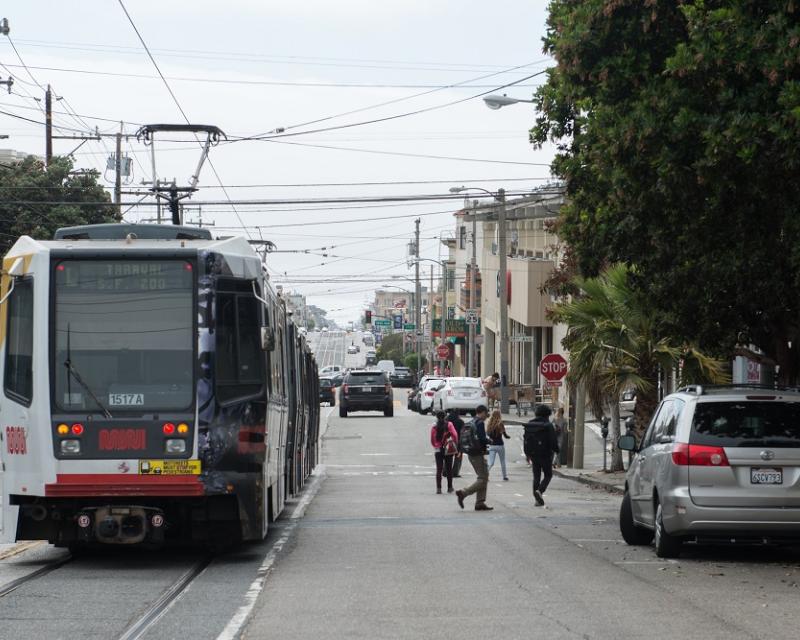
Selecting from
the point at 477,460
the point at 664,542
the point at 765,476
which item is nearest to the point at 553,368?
the point at 477,460

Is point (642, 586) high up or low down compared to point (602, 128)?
down

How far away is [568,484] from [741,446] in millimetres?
17216

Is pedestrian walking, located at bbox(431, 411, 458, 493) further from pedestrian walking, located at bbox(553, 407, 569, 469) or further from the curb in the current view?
pedestrian walking, located at bbox(553, 407, 569, 469)

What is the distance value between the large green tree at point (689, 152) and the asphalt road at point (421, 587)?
3.31m

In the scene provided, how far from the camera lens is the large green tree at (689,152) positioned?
12.5 metres

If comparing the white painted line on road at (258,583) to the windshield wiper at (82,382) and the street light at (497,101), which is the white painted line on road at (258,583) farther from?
the street light at (497,101)

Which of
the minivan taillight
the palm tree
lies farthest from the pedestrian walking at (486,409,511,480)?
the minivan taillight

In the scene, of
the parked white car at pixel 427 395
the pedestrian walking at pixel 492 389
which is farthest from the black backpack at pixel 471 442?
the parked white car at pixel 427 395

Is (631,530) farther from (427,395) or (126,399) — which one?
(427,395)

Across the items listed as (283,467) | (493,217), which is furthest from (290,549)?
(493,217)

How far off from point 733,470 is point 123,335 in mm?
6059

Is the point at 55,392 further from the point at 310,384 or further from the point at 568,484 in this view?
the point at 568,484

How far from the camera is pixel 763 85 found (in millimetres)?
12516

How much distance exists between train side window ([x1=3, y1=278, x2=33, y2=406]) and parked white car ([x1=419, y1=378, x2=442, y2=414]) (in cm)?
4189
